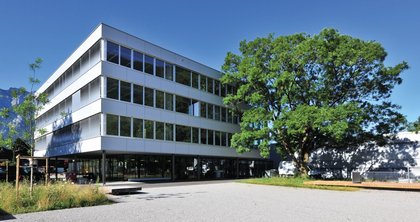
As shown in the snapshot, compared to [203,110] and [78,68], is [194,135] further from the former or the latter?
[78,68]

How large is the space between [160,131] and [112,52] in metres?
7.71

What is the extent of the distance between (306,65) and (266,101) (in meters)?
4.88

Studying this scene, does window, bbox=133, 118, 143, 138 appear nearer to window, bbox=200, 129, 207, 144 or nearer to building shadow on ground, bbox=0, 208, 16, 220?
window, bbox=200, 129, 207, 144

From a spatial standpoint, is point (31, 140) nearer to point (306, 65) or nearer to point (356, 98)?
point (306, 65)

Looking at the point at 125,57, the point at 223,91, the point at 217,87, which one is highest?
the point at 125,57

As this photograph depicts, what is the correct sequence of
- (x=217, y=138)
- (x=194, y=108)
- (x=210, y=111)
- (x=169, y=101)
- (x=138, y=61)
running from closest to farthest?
(x=138, y=61)
(x=169, y=101)
(x=194, y=108)
(x=210, y=111)
(x=217, y=138)

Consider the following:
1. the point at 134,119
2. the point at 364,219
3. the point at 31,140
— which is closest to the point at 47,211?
the point at 364,219

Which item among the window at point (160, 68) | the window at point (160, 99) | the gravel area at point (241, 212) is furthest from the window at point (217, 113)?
the gravel area at point (241, 212)

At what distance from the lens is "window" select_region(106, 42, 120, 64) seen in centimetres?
2910

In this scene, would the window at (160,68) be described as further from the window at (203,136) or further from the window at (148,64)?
the window at (203,136)

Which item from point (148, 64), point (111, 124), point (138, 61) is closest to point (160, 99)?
point (148, 64)

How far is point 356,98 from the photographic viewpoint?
3381 centimetres

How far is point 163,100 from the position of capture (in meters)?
33.4

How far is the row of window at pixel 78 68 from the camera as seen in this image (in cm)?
2991
